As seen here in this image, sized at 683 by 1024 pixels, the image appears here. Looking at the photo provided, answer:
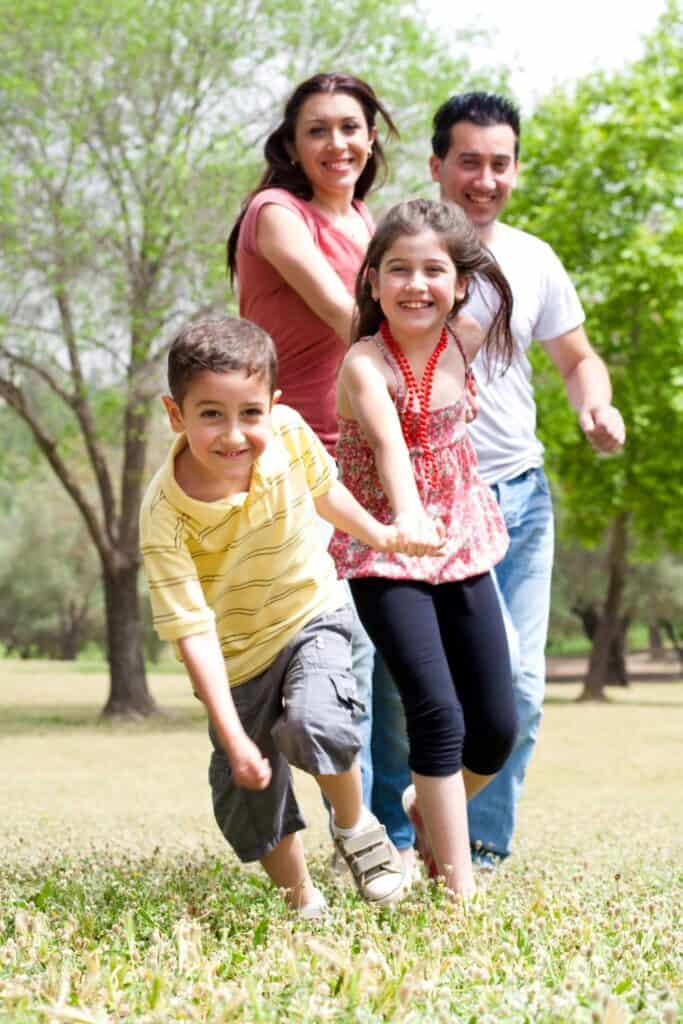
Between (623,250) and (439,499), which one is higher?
(623,250)

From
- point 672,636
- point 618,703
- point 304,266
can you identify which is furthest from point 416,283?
point 672,636

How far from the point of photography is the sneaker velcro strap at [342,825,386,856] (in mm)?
4258

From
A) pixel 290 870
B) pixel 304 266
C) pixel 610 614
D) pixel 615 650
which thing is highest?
pixel 304 266

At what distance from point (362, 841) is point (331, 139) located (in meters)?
2.49

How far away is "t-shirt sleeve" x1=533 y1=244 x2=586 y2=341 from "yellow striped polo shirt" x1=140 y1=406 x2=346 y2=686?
1.56 metres

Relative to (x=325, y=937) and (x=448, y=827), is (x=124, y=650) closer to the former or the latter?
(x=448, y=827)

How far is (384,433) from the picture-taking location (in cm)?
437

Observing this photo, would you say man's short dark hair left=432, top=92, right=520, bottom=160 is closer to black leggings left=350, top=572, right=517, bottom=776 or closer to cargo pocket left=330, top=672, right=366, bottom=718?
black leggings left=350, top=572, right=517, bottom=776

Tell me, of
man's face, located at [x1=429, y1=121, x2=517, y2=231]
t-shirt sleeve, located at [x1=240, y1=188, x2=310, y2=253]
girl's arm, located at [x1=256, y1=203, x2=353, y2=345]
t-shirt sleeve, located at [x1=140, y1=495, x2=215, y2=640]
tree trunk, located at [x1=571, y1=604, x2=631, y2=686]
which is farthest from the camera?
tree trunk, located at [x1=571, y1=604, x2=631, y2=686]

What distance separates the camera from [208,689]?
3934 millimetres

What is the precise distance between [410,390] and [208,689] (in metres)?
1.26

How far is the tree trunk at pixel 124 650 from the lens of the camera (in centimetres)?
2406

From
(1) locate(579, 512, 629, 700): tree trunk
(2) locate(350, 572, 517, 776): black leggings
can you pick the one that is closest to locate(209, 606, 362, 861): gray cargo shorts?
(2) locate(350, 572, 517, 776): black leggings

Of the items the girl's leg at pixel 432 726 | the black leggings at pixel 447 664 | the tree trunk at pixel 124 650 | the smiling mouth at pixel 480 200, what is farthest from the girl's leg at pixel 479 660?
the tree trunk at pixel 124 650
